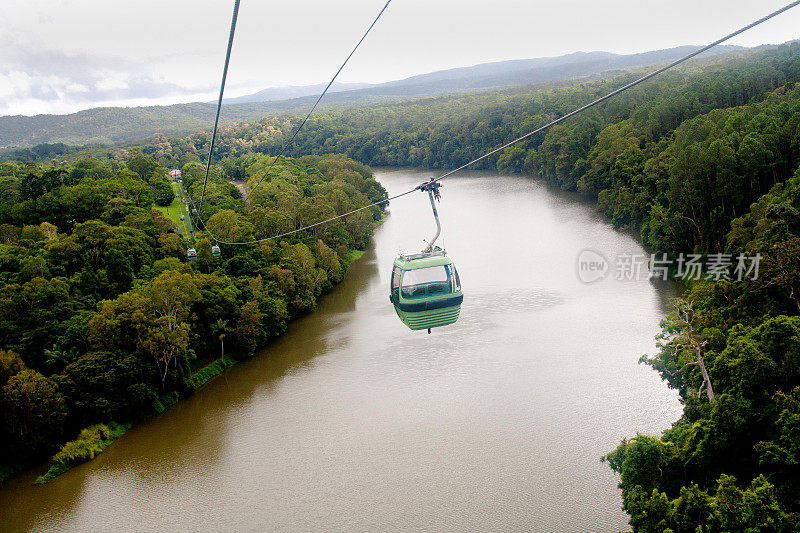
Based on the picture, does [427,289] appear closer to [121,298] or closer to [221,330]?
[121,298]

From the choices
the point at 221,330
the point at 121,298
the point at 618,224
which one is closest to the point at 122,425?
the point at 121,298

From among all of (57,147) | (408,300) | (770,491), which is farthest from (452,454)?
(57,147)

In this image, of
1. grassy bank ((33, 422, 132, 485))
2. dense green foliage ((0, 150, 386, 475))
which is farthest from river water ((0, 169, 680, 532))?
dense green foliage ((0, 150, 386, 475))

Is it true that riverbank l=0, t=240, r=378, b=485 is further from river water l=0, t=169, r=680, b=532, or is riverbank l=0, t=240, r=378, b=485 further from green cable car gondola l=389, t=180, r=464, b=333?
green cable car gondola l=389, t=180, r=464, b=333

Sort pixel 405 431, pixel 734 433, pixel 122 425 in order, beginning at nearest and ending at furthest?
pixel 734 433 → pixel 405 431 → pixel 122 425

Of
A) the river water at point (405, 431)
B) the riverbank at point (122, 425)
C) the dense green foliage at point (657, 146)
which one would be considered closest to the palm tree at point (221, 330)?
the riverbank at point (122, 425)

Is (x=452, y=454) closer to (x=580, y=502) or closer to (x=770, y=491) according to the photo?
(x=580, y=502)
